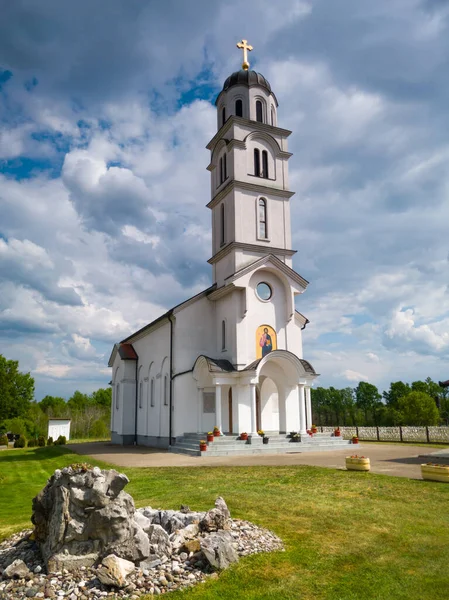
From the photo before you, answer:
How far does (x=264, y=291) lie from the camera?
29.7 meters

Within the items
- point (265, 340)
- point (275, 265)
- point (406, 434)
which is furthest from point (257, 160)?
point (406, 434)

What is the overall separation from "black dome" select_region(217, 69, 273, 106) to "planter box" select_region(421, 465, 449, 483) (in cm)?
2860

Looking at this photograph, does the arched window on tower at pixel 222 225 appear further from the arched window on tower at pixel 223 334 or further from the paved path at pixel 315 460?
the paved path at pixel 315 460

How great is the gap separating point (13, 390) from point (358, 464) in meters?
39.7

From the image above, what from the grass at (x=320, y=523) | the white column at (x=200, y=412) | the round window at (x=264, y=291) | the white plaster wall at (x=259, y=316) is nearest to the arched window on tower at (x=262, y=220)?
the white plaster wall at (x=259, y=316)

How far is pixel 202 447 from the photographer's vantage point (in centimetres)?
2353

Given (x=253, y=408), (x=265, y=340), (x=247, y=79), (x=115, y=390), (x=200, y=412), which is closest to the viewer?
(x=253, y=408)

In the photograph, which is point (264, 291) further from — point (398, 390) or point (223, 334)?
point (398, 390)

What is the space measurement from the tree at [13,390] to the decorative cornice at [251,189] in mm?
28718

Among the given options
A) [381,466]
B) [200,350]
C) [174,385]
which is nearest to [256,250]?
[200,350]

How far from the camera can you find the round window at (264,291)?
2952 cm

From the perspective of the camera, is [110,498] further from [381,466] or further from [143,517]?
[381,466]

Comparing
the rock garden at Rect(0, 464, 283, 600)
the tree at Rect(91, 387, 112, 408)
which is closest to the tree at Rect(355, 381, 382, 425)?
the tree at Rect(91, 387, 112, 408)

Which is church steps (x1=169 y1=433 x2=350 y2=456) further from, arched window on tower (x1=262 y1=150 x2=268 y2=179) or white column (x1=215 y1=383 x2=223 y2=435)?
arched window on tower (x1=262 y1=150 x2=268 y2=179)
